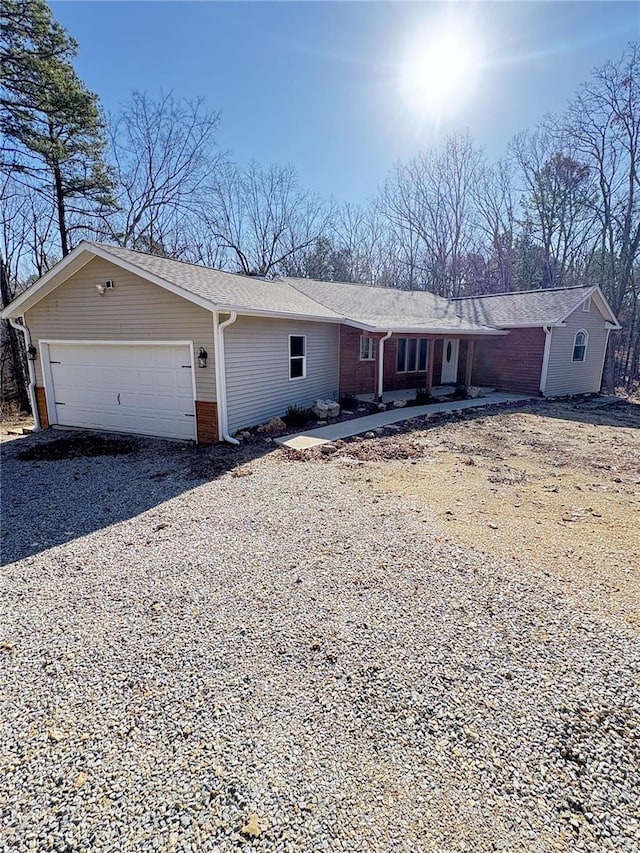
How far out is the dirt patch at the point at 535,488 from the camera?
3990 millimetres

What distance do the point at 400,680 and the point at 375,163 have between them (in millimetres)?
25623

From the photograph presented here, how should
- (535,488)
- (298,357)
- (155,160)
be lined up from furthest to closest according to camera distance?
(155,160)
(298,357)
(535,488)

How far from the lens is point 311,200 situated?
25328mm

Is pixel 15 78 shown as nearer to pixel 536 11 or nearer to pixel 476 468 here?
pixel 536 11

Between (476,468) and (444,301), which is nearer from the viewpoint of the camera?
(476,468)

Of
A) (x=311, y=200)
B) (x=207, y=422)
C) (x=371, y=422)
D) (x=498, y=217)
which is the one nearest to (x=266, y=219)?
(x=311, y=200)

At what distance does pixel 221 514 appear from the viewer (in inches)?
207

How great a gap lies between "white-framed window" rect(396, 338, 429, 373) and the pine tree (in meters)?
11.6

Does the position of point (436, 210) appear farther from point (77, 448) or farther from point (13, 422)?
point (77, 448)

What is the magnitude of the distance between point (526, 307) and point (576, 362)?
2770 millimetres

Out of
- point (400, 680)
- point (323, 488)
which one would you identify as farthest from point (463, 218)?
point (400, 680)

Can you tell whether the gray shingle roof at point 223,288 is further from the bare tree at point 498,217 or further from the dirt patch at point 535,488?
the bare tree at point 498,217

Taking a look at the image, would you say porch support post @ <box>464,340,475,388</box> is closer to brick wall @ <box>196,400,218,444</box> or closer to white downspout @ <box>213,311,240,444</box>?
white downspout @ <box>213,311,240,444</box>

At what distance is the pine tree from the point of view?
1072cm
